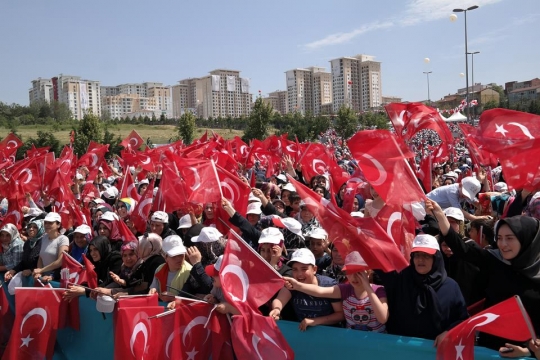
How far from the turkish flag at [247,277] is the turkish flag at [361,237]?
1.72 ft

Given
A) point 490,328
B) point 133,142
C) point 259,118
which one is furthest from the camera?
point 259,118

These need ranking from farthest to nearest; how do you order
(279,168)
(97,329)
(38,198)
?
1. (279,168)
2. (38,198)
3. (97,329)

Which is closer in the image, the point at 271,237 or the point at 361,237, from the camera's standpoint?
the point at 361,237

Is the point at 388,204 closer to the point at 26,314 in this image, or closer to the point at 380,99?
the point at 26,314

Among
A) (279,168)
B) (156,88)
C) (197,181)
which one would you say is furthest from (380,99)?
(197,181)

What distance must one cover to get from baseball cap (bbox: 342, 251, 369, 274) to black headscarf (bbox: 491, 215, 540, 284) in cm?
94

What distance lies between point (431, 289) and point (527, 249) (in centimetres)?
63

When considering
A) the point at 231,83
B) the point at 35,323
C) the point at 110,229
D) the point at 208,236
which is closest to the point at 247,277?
the point at 208,236

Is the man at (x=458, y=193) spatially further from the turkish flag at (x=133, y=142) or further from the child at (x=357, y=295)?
the turkish flag at (x=133, y=142)

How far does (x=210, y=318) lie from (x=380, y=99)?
124m

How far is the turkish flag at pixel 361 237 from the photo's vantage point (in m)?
3.57

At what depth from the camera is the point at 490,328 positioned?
3082 mm

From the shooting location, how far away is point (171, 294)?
4539mm

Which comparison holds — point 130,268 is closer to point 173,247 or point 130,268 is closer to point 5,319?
point 173,247
